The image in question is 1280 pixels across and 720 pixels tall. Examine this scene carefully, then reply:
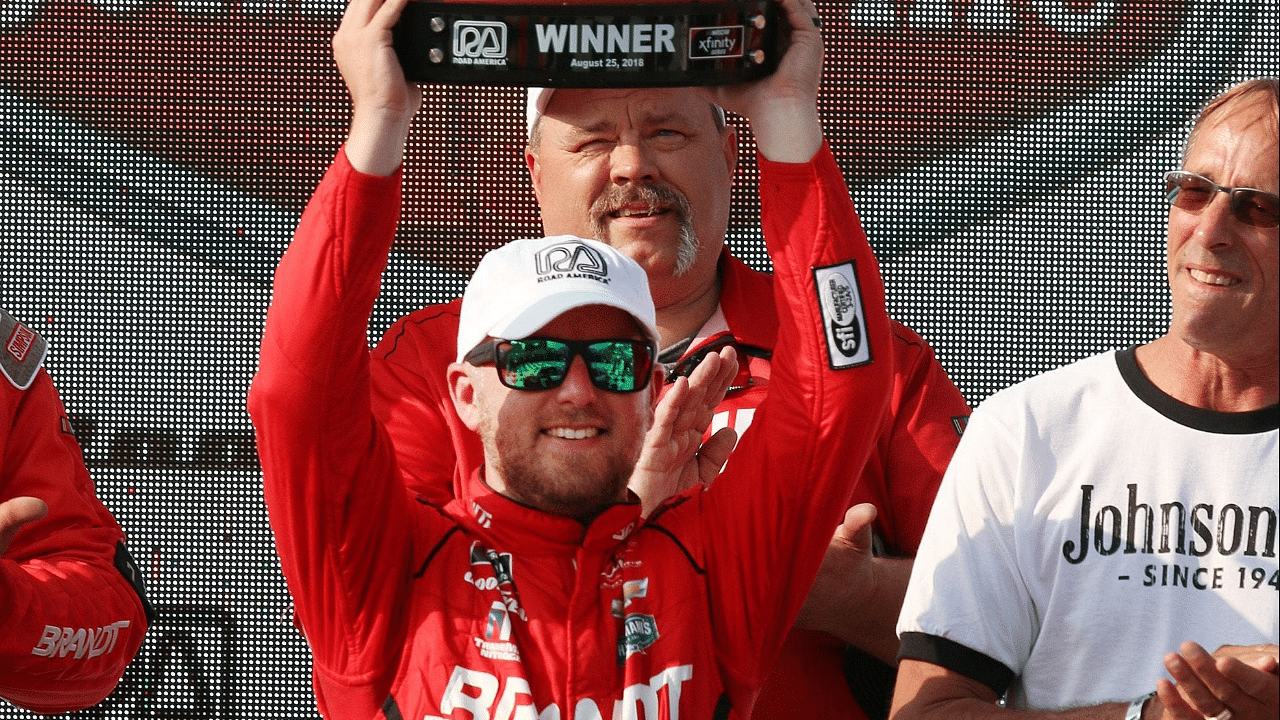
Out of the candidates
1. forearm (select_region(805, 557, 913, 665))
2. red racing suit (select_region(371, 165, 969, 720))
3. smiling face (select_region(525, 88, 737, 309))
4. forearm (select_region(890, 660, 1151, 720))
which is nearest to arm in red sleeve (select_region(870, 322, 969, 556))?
red racing suit (select_region(371, 165, 969, 720))

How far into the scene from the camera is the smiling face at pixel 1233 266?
1.76m

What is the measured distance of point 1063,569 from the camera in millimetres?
1759

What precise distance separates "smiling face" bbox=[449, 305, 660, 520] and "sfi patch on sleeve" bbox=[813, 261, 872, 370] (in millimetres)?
206

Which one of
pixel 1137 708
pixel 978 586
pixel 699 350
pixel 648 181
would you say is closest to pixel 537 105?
pixel 648 181

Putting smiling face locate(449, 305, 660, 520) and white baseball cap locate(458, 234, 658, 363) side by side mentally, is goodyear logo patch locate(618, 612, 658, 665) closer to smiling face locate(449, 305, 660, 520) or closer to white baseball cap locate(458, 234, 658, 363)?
smiling face locate(449, 305, 660, 520)

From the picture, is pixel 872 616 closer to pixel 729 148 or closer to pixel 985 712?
pixel 985 712

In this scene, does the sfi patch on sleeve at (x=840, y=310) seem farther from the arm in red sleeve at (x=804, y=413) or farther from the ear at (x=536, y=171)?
the ear at (x=536, y=171)

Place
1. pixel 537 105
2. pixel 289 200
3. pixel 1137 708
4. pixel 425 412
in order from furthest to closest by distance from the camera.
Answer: pixel 289 200
pixel 537 105
pixel 425 412
pixel 1137 708

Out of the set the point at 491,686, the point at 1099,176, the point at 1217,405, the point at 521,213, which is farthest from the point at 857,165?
the point at 491,686

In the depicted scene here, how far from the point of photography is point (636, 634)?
178 centimetres

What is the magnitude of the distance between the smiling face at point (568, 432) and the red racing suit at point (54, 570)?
0.65m

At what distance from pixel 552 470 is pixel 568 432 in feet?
0.15

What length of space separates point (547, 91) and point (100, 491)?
1034 millimetres

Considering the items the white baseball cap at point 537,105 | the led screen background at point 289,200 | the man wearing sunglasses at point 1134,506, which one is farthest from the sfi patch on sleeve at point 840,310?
the led screen background at point 289,200
